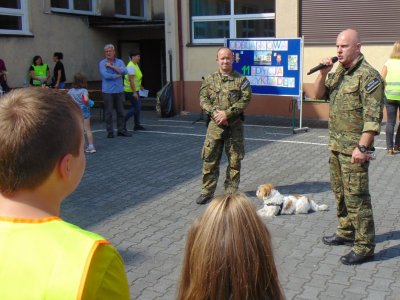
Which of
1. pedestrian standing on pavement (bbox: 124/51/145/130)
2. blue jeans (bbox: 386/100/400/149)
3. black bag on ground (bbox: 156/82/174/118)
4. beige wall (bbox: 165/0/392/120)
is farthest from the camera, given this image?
black bag on ground (bbox: 156/82/174/118)

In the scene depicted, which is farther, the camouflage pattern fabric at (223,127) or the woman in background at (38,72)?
the woman in background at (38,72)

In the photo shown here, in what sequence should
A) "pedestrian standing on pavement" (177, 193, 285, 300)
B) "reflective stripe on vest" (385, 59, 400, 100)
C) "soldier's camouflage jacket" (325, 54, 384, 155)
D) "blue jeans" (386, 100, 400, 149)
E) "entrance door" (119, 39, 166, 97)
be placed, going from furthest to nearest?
"entrance door" (119, 39, 166, 97)
"blue jeans" (386, 100, 400, 149)
"reflective stripe on vest" (385, 59, 400, 100)
"soldier's camouflage jacket" (325, 54, 384, 155)
"pedestrian standing on pavement" (177, 193, 285, 300)

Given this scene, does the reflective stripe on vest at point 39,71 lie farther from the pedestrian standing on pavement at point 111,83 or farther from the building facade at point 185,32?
the pedestrian standing on pavement at point 111,83

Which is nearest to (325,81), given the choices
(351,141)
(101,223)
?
(351,141)

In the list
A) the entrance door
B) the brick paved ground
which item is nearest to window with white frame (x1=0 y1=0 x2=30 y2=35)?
the entrance door

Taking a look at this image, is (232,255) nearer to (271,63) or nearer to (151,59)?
(271,63)

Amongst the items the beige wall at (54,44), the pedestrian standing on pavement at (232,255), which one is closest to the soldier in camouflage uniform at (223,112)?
the pedestrian standing on pavement at (232,255)

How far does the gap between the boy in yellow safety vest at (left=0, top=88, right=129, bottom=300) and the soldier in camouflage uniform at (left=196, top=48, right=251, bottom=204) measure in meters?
4.94

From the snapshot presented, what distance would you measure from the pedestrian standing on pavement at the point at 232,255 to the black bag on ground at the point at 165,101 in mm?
12918

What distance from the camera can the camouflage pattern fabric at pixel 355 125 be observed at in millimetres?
4348

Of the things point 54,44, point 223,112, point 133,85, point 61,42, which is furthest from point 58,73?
point 223,112

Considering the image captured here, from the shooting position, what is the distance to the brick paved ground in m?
4.34

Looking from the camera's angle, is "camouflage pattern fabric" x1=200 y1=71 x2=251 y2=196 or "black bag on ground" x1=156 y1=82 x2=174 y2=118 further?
"black bag on ground" x1=156 y1=82 x2=174 y2=118

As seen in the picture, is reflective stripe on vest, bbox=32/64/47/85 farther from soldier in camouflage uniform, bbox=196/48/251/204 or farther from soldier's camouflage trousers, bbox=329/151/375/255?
soldier's camouflage trousers, bbox=329/151/375/255
